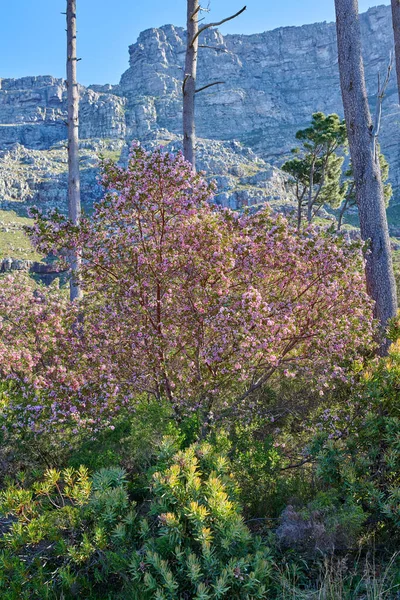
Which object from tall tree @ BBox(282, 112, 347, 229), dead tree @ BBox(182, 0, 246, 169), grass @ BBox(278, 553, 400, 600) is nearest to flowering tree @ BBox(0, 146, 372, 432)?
grass @ BBox(278, 553, 400, 600)

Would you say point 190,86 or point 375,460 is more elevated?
point 190,86

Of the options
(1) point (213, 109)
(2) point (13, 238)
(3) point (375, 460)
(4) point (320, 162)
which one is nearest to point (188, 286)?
(3) point (375, 460)

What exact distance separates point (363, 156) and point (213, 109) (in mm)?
168633

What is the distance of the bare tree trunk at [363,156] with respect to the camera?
661 centimetres

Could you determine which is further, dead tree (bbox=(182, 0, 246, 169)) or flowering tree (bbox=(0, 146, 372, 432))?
dead tree (bbox=(182, 0, 246, 169))

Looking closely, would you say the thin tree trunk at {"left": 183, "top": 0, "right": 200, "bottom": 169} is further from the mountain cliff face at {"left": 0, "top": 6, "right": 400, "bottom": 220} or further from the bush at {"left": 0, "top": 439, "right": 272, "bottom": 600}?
the mountain cliff face at {"left": 0, "top": 6, "right": 400, "bottom": 220}

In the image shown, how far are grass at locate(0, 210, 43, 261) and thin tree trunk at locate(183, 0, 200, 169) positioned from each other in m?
51.2

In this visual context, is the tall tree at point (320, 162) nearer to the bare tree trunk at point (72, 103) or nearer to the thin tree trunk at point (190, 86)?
the thin tree trunk at point (190, 86)

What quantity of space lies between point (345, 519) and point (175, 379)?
2.89 meters

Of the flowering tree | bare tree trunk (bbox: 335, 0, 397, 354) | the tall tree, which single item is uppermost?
the tall tree

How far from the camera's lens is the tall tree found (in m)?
20.2

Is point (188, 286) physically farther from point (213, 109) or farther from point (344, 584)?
point (213, 109)

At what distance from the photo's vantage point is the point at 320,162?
74.7 ft

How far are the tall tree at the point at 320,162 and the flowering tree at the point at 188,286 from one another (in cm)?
1333
